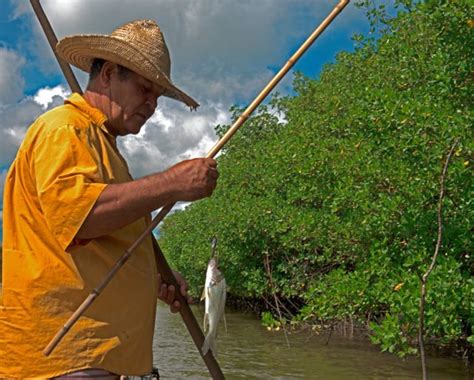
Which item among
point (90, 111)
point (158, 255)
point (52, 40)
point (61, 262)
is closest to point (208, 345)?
point (158, 255)

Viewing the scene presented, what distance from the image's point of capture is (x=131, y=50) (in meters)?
2.09

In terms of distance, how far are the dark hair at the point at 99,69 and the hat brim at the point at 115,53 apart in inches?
0.8

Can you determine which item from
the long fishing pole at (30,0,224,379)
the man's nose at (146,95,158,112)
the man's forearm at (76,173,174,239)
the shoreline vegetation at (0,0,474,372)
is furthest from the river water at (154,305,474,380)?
the man's forearm at (76,173,174,239)

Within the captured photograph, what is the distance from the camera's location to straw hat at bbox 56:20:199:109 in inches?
82.5

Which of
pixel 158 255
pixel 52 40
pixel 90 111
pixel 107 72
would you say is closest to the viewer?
pixel 90 111

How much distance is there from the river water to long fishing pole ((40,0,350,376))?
9532 mm

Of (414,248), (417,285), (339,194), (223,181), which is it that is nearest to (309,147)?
(339,194)

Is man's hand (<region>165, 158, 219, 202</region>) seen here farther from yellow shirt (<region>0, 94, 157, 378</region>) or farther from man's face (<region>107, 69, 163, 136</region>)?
man's face (<region>107, 69, 163, 136</region>)

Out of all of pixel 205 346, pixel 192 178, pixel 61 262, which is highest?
pixel 192 178

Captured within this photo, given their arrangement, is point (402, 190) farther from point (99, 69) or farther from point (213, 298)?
point (99, 69)

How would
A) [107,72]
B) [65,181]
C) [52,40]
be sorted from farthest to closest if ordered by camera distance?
[52,40]
[107,72]
[65,181]

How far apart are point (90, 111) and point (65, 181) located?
0.33 meters

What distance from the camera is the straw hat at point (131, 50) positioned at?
210cm

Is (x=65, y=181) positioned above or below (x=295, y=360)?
above
